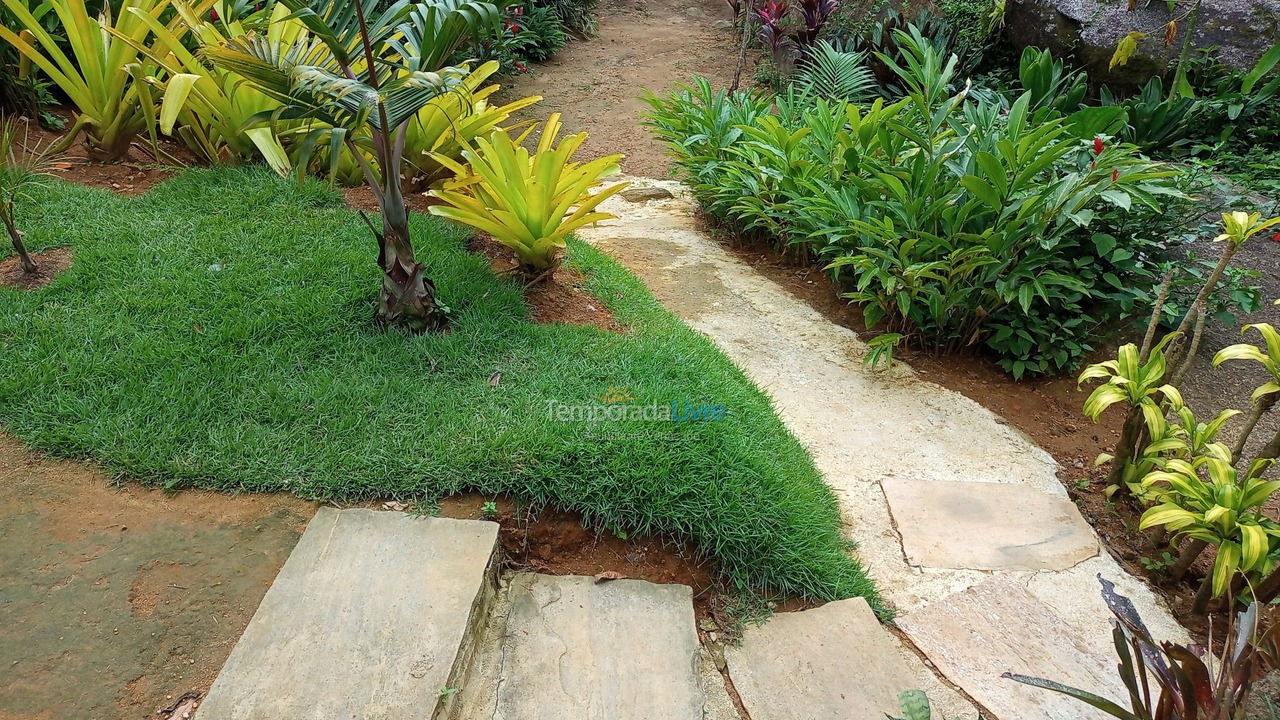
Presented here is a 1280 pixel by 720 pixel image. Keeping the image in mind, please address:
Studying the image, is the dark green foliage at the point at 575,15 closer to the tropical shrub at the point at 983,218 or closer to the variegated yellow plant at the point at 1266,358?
the tropical shrub at the point at 983,218

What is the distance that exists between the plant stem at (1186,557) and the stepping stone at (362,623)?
7.01 ft

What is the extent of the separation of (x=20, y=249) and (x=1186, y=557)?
425 cm

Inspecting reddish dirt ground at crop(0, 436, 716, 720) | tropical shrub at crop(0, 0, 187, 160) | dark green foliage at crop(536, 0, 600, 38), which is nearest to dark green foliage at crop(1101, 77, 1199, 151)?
reddish dirt ground at crop(0, 436, 716, 720)

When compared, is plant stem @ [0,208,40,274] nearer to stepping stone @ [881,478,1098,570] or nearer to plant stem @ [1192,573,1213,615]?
stepping stone @ [881,478,1098,570]

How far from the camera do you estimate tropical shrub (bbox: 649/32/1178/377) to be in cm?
310

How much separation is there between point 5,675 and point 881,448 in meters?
2.70

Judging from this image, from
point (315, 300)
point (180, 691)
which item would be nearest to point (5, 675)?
point (180, 691)

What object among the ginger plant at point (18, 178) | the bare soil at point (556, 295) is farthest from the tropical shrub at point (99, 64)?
the bare soil at point (556, 295)

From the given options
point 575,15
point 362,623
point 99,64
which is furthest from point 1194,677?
point 575,15

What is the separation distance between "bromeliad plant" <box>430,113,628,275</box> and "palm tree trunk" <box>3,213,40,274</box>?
1529mm

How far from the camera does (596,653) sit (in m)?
1.88

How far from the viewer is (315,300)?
2.90 meters

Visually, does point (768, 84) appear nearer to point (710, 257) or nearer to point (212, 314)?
point (710, 257)

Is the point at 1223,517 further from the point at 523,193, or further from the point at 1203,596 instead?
the point at 523,193
